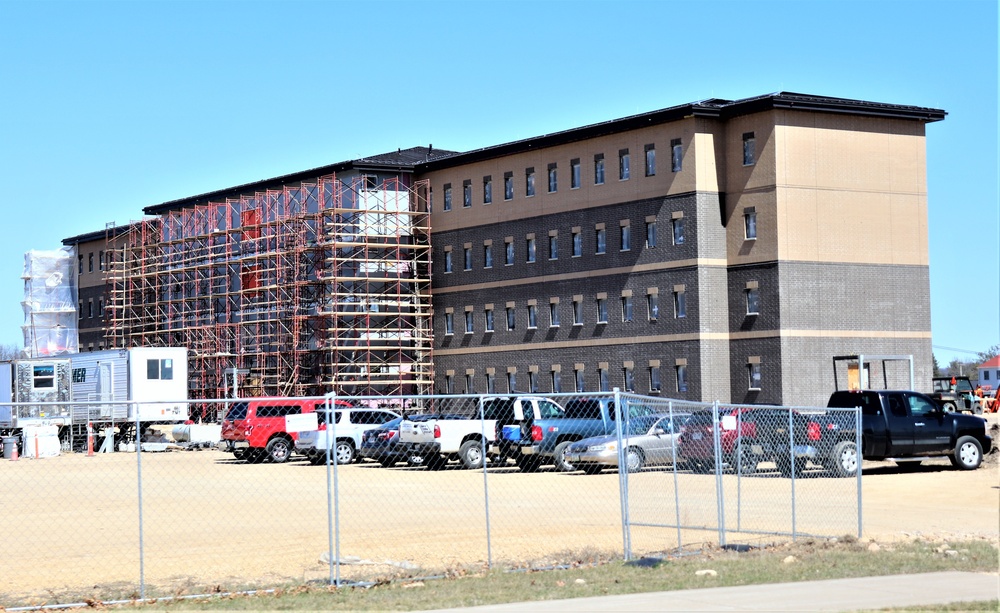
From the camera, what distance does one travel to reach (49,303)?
98500 millimetres

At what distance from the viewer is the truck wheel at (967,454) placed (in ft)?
109

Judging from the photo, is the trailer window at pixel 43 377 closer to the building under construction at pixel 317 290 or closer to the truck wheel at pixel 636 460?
the building under construction at pixel 317 290

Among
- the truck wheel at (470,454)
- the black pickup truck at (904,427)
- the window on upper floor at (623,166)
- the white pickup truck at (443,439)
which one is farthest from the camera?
the window on upper floor at (623,166)

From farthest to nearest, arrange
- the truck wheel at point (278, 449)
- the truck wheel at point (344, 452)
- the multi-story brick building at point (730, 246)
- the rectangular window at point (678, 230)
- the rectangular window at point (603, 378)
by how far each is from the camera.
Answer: the rectangular window at point (603, 378) → the rectangular window at point (678, 230) → the multi-story brick building at point (730, 246) → the truck wheel at point (278, 449) → the truck wheel at point (344, 452)

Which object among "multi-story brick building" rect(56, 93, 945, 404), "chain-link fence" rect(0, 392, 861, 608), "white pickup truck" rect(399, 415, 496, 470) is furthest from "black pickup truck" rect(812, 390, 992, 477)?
"multi-story brick building" rect(56, 93, 945, 404)

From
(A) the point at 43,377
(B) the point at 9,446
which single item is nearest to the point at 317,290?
(A) the point at 43,377

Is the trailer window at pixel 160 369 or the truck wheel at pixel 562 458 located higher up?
the trailer window at pixel 160 369

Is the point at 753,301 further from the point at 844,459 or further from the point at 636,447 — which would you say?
the point at 636,447

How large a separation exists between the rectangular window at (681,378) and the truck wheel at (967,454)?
85.9 ft

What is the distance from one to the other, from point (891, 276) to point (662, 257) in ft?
33.7

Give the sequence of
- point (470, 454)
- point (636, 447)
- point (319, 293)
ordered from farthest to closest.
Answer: point (319, 293), point (470, 454), point (636, 447)

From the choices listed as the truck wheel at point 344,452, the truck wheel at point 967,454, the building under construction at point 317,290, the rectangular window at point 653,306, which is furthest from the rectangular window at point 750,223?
the truck wheel at point 967,454

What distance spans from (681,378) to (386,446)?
26.2 m

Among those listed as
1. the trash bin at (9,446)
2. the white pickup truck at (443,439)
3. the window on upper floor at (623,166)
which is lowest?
the trash bin at (9,446)
